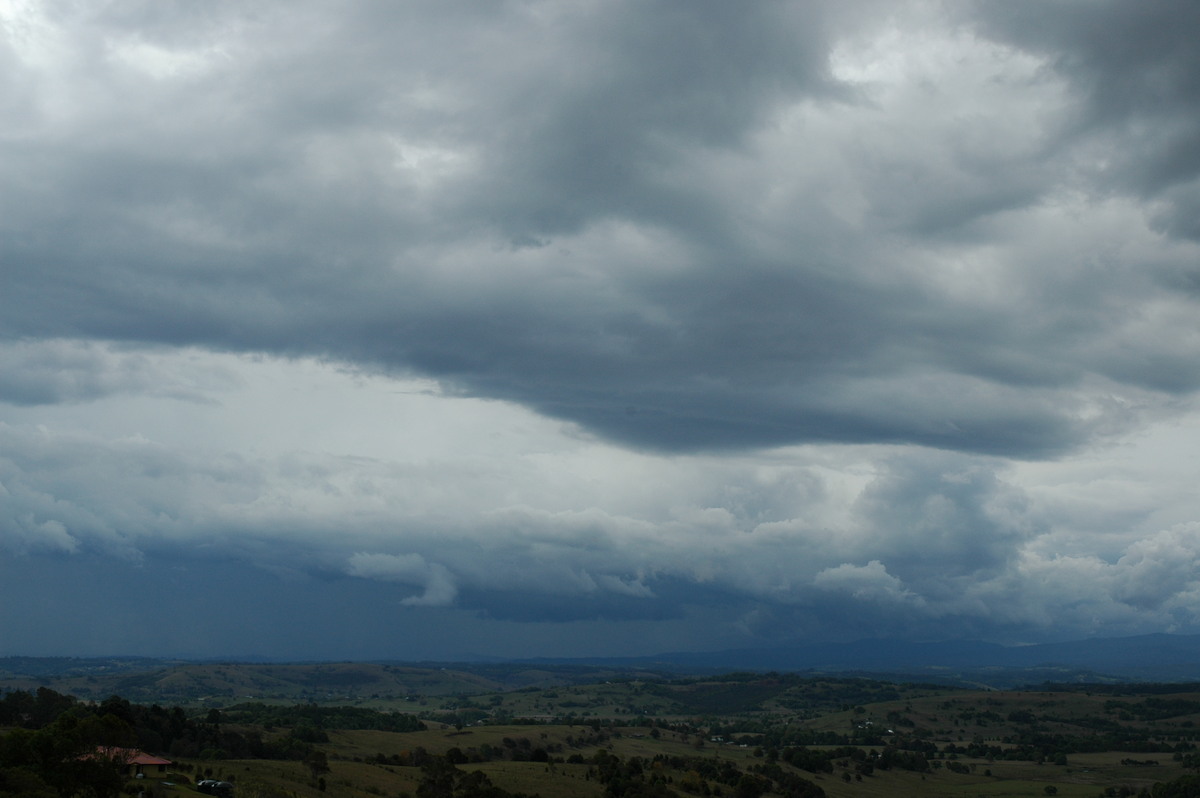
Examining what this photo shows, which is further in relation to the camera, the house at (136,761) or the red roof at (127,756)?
the house at (136,761)

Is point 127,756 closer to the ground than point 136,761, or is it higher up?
higher up

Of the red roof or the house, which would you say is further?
the house

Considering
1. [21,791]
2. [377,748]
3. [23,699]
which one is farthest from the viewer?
[377,748]

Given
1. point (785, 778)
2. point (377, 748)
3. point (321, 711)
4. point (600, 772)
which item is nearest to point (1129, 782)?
point (785, 778)

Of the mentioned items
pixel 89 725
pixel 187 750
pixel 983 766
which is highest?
pixel 89 725

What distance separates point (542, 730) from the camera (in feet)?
640

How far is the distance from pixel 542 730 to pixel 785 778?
58814mm

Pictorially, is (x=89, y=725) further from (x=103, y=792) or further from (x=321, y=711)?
(x=321, y=711)

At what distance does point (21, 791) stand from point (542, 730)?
471ft

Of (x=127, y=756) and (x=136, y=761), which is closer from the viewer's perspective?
(x=127, y=756)

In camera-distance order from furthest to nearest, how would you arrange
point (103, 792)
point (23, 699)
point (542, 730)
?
point (542, 730) < point (23, 699) < point (103, 792)

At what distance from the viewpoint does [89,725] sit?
70062 mm

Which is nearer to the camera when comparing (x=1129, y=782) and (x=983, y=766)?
(x=1129, y=782)

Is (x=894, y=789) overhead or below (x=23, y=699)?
below
